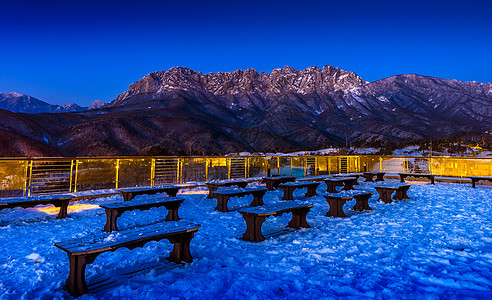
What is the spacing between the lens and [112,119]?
108 metres

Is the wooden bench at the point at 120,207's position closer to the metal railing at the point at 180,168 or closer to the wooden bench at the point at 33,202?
the wooden bench at the point at 33,202

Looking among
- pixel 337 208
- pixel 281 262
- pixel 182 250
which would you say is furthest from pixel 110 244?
pixel 337 208

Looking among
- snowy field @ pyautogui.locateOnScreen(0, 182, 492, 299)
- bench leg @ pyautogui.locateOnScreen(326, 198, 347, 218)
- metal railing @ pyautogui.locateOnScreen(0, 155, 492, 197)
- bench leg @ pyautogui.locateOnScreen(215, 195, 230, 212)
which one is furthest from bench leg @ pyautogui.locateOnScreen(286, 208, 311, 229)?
metal railing @ pyautogui.locateOnScreen(0, 155, 492, 197)

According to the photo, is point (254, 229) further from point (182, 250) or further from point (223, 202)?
point (223, 202)

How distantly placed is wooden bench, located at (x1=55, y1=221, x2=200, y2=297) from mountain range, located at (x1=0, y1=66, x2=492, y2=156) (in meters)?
51.7

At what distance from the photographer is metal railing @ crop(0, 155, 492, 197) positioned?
10.8 metres

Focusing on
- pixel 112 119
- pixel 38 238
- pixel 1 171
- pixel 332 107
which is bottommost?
pixel 38 238

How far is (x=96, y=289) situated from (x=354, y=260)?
3.62 m

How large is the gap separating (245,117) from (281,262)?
146 m

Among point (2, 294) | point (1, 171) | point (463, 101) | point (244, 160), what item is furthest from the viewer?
point (463, 101)

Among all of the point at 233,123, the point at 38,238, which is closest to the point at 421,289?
the point at 38,238

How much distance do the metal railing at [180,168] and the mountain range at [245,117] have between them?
129ft

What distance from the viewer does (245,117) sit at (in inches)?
5886

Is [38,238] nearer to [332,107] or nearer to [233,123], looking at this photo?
[233,123]
